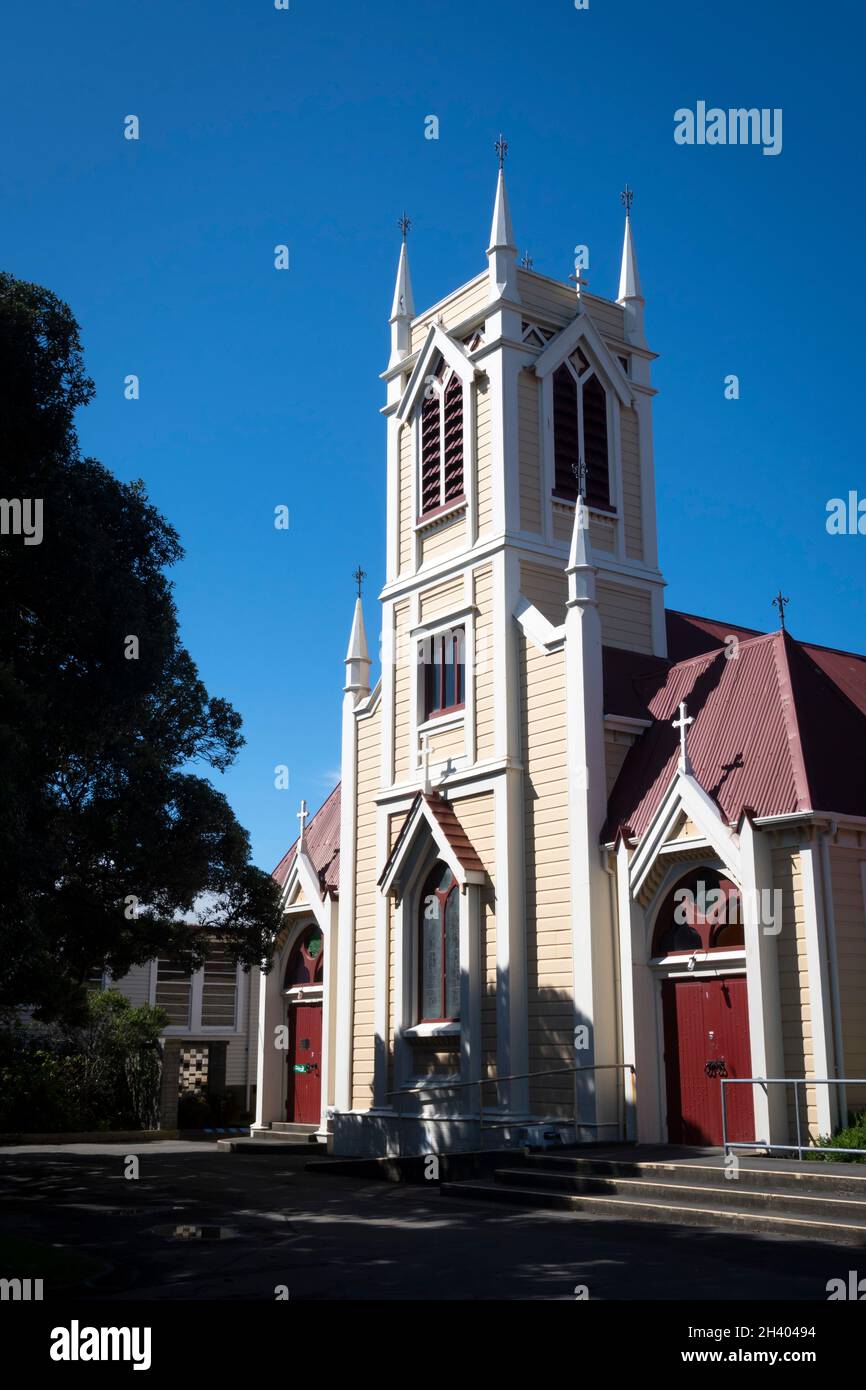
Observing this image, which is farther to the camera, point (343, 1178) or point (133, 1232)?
point (343, 1178)

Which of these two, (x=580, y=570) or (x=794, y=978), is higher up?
(x=580, y=570)

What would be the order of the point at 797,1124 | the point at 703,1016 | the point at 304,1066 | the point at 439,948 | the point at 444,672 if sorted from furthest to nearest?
the point at 304,1066 → the point at 444,672 → the point at 439,948 → the point at 703,1016 → the point at 797,1124

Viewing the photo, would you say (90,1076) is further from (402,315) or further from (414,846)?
(402,315)

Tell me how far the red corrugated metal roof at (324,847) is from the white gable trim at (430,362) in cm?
961

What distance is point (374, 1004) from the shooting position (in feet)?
85.7

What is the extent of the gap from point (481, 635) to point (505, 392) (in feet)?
15.6

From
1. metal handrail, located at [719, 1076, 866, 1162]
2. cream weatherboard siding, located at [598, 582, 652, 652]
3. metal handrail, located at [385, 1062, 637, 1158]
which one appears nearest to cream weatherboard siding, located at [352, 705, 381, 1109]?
metal handrail, located at [385, 1062, 637, 1158]

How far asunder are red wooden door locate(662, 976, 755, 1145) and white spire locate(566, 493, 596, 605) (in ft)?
22.2

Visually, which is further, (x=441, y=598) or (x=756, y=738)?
(x=441, y=598)

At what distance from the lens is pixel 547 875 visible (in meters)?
22.7

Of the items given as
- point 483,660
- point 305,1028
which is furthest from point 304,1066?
point 483,660

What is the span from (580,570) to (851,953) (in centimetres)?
813
